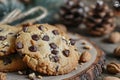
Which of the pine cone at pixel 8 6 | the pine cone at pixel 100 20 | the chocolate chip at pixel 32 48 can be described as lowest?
the chocolate chip at pixel 32 48

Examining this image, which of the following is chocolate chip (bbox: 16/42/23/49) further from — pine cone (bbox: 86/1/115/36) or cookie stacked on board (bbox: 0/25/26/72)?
pine cone (bbox: 86/1/115/36)

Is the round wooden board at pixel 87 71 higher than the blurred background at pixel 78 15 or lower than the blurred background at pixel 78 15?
lower

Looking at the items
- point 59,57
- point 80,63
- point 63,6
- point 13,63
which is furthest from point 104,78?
point 63,6

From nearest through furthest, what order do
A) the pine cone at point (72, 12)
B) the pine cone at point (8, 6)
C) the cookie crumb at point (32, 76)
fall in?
the cookie crumb at point (32, 76), the pine cone at point (8, 6), the pine cone at point (72, 12)

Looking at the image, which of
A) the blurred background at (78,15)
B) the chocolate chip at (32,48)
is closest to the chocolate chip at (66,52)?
the chocolate chip at (32,48)

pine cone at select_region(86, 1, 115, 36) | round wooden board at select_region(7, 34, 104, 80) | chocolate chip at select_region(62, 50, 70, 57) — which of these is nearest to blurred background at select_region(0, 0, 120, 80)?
pine cone at select_region(86, 1, 115, 36)

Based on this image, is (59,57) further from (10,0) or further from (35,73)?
(10,0)

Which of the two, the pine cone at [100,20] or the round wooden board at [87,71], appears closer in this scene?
the round wooden board at [87,71]

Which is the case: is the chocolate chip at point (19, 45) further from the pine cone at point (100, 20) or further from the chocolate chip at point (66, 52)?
the pine cone at point (100, 20)
